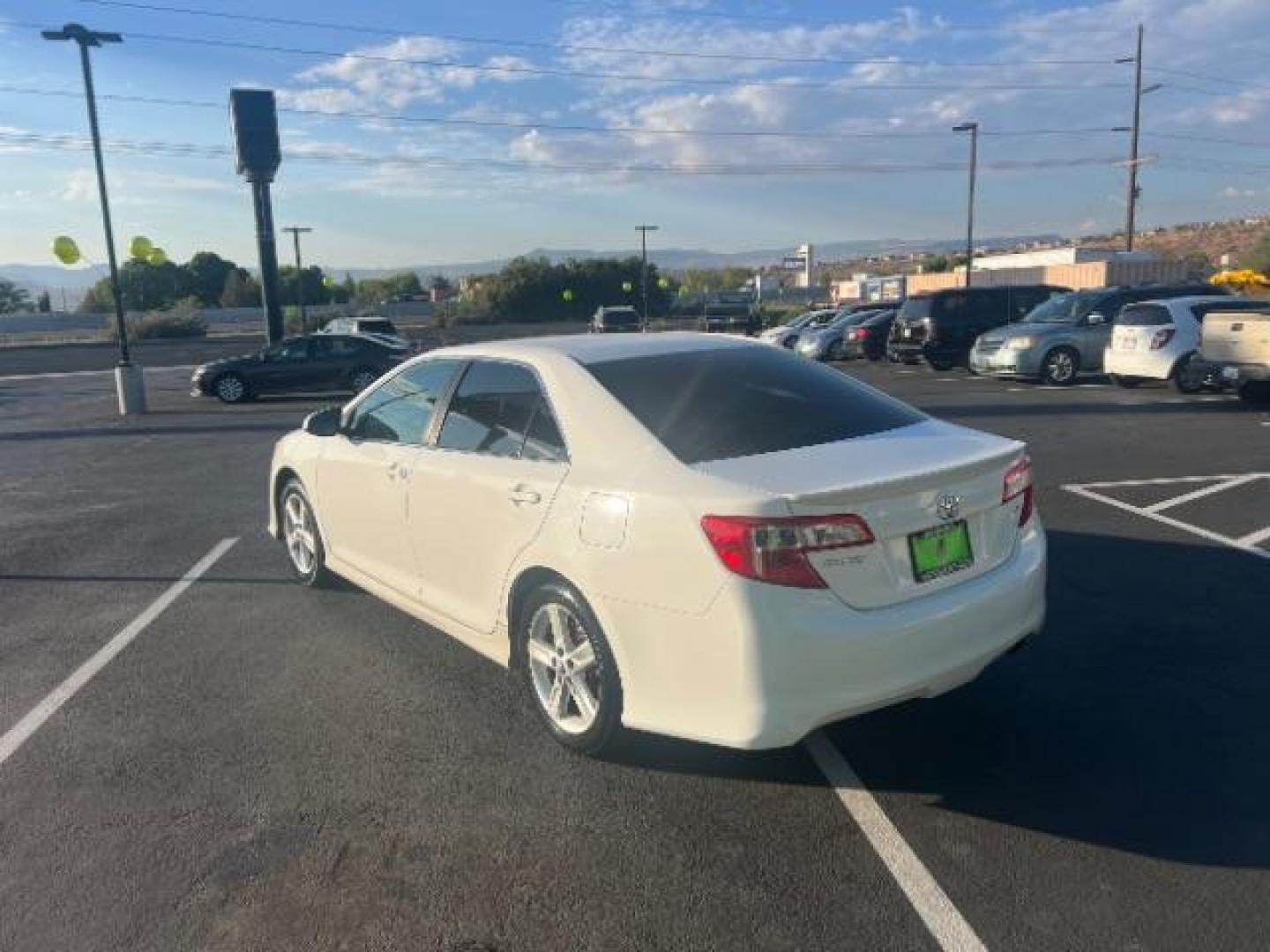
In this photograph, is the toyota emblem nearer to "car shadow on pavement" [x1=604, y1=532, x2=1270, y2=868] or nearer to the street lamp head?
"car shadow on pavement" [x1=604, y1=532, x2=1270, y2=868]

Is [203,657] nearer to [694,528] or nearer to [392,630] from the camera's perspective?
[392,630]

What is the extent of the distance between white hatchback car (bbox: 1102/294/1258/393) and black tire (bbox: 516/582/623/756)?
1317 cm

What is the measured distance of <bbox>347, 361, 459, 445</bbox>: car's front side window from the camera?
4.65 meters

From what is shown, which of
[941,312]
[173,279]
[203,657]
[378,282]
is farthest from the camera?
[378,282]

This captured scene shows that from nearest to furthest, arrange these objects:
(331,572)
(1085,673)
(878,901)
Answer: (878,901), (1085,673), (331,572)

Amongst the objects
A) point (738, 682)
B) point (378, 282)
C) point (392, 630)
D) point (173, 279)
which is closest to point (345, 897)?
point (738, 682)

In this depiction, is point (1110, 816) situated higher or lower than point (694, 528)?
lower

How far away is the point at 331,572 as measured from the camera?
5.89m

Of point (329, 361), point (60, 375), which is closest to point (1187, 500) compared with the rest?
point (329, 361)

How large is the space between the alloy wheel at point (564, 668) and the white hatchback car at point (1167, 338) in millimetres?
13168

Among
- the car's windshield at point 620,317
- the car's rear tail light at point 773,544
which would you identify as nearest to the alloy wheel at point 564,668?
the car's rear tail light at point 773,544

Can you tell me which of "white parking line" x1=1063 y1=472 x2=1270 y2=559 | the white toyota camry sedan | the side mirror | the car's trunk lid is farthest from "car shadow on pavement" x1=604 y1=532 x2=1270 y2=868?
the side mirror

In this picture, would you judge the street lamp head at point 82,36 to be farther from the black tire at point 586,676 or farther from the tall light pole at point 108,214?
the black tire at point 586,676

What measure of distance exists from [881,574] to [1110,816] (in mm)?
1100
